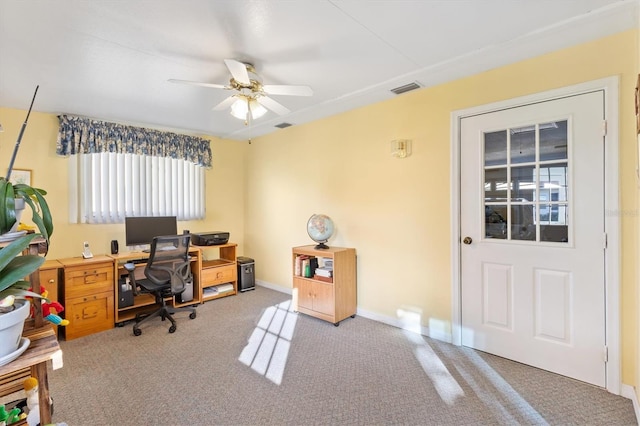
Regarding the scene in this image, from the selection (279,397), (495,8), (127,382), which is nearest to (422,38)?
(495,8)

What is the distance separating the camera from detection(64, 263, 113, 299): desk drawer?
2973 millimetres

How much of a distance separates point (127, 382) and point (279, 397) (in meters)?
1.15

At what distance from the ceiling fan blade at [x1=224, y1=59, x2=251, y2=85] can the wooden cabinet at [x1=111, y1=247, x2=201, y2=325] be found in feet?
8.05

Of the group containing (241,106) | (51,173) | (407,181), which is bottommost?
(407,181)

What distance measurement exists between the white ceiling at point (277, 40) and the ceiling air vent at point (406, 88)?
77mm

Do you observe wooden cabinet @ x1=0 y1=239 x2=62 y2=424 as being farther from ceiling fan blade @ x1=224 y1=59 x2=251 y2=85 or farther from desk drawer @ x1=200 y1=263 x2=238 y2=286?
desk drawer @ x1=200 y1=263 x2=238 y2=286

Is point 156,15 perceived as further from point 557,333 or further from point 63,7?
point 557,333

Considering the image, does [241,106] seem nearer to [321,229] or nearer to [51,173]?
[321,229]

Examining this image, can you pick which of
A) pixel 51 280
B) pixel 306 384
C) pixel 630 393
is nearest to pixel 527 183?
pixel 630 393

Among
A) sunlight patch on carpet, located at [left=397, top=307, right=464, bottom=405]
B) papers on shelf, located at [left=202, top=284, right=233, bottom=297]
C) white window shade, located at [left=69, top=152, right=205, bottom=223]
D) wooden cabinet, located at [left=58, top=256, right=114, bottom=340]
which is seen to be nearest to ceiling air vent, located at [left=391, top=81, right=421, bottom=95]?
sunlight patch on carpet, located at [left=397, top=307, right=464, bottom=405]

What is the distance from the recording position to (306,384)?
2.16m

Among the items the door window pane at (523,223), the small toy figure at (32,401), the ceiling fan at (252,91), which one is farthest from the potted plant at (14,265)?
the door window pane at (523,223)

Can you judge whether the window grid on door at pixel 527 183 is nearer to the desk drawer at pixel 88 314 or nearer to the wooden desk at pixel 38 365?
the wooden desk at pixel 38 365

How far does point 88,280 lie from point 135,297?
2.05 feet
